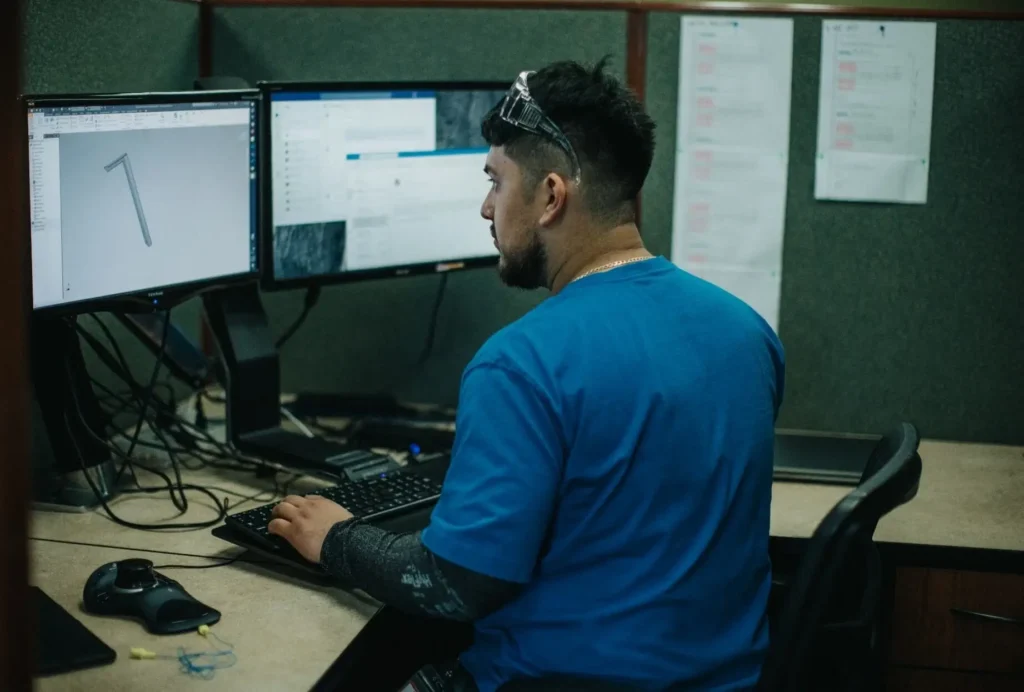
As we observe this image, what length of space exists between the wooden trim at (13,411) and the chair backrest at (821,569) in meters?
0.60

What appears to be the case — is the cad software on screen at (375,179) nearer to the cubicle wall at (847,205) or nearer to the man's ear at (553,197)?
the cubicle wall at (847,205)

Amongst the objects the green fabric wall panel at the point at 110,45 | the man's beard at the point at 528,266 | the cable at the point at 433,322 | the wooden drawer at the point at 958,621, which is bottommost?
the wooden drawer at the point at 958,621

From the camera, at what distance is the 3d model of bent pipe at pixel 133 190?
139 centimetres

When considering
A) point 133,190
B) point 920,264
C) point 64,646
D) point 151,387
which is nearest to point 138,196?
point 133,190

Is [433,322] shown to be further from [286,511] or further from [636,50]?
[286,511]

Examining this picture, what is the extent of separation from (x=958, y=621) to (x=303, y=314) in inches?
40.3

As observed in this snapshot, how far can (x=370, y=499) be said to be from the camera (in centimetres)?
141

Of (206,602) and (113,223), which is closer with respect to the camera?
(206,602)

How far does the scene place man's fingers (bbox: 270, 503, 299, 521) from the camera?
1.27 meters

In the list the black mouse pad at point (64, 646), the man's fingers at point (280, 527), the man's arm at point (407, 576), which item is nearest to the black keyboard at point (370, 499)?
the man's fingers at point (280, 527)

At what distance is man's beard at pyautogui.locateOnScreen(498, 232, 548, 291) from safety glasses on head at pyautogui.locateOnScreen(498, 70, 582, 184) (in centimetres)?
8

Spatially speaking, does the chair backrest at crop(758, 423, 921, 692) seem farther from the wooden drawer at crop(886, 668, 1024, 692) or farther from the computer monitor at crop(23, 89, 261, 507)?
the computer monitor at crop(23, 89, 261, 507)

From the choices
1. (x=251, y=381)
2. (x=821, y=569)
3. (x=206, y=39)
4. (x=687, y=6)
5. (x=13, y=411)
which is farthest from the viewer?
(x=206, y=39)

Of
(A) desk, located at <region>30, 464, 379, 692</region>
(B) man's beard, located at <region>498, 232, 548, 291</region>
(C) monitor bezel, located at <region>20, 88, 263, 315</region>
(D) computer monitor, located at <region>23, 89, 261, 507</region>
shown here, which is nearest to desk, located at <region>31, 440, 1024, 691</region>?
(A) desk, located at <region>30, 464, 379, 692</region>
